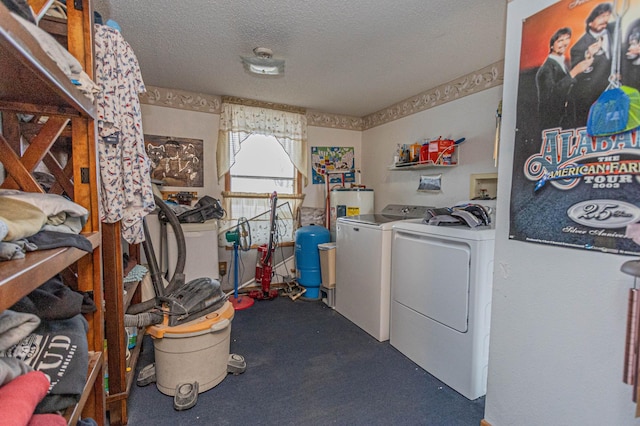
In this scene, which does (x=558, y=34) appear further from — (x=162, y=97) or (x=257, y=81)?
(x=162, y=97)

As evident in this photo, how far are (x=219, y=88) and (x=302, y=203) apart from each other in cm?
166

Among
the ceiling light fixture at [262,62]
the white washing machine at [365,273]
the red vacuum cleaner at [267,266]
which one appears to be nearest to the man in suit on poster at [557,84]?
the white washing machine at [365,273]

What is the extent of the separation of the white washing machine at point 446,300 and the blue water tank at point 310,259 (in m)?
1.22

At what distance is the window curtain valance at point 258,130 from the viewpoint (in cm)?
339

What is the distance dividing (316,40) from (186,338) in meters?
2.15

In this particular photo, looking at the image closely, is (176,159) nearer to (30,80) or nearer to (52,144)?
(52,144)

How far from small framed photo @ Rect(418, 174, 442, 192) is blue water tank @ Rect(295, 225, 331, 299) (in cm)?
120

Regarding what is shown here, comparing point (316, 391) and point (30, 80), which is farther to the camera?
point (316, 391)

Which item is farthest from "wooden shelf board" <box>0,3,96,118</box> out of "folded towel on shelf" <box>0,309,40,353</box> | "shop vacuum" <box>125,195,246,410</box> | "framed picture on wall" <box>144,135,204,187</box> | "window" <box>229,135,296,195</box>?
"window" <box>229,135,296,195</box>

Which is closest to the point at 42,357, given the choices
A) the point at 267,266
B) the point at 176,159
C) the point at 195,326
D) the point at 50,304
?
the point at 50,304

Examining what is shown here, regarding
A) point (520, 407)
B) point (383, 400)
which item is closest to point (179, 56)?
point (383, 400)

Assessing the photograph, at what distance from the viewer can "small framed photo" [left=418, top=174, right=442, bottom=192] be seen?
309 cm

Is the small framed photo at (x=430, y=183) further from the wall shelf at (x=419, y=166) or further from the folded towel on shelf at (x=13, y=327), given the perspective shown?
the folded towel on shelf at (x=13, y=327)

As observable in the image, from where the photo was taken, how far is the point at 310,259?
11.1 ft
